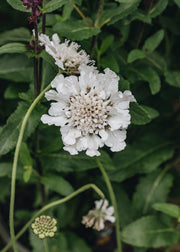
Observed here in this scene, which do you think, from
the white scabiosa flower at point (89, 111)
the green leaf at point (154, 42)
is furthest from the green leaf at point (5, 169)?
the green leaf at point (154, 42)

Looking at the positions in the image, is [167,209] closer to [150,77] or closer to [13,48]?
[150,77]

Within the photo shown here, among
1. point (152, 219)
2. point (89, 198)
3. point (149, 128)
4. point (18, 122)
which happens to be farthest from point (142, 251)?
point (18, 122)

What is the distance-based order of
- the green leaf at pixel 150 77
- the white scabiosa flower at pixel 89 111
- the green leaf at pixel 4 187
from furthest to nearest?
the green leaf at pixel 4 187 < the green leaf at pixel 150 77 < the white scabiosa flower at pixel 89 111

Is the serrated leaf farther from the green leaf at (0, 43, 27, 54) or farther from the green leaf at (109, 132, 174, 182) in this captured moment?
the green leaf at (109, 132, 174, 182)

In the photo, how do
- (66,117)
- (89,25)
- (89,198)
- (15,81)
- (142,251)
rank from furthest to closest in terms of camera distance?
1. (89,198)
2. (142,251)
3. (15,81)
4. (89,25)
5. (66,117)

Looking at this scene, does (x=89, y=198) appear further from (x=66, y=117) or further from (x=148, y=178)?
(x=66, y=117)

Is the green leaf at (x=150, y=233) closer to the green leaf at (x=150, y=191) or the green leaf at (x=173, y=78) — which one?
the green leaf at (x=150, y=191)

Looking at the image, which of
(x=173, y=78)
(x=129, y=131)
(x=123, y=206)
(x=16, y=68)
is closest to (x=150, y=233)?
(x=123, y=206)
